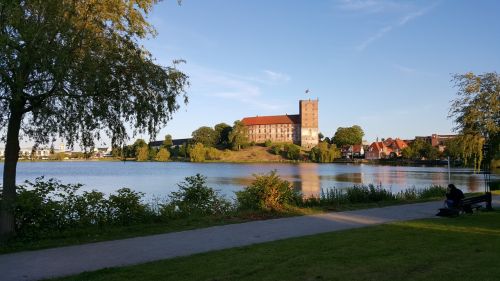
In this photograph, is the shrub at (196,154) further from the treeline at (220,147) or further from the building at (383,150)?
the building at (383,150)

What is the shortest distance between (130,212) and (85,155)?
246cm

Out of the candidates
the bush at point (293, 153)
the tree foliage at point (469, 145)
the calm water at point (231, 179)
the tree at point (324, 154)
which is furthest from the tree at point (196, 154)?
the tree foliage at point (469, 145)

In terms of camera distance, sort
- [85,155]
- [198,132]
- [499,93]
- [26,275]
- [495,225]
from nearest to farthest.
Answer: [26,275] → [85,155] → [495,225] → [499,93] → [198,132]

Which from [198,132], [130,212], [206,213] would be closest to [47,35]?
[130,212]

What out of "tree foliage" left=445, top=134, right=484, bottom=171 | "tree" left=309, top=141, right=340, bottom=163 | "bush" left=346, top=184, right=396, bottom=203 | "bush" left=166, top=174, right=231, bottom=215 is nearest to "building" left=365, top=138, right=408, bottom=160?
"tree" left=309, top=141, right=340, bottom=163

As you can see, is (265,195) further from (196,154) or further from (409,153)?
(409,153)

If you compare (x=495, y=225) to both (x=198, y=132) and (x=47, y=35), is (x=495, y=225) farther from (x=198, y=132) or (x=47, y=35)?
(x=198, y=132)

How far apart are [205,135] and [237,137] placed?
1337 cm

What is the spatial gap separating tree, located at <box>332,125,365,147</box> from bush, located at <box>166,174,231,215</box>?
166 m

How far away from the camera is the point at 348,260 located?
799 cm

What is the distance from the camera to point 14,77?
9.16m

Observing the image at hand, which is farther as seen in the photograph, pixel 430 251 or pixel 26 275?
pixel 430 251

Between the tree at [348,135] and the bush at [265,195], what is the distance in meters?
165

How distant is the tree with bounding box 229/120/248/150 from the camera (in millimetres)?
176500
